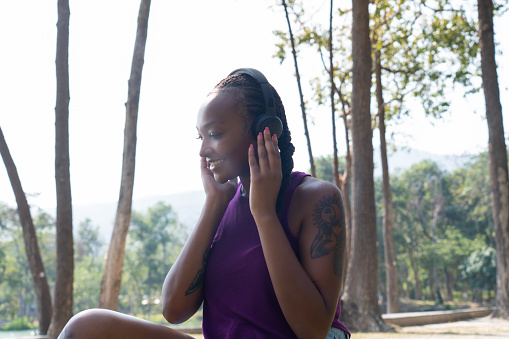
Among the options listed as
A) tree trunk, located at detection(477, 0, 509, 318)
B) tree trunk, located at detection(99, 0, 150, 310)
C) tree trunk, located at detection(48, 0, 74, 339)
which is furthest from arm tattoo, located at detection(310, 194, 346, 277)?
tree trunk, located at detection(477, 0, 509, 318)

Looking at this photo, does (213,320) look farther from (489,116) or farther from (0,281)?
(0,281)

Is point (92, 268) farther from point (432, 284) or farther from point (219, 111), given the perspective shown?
point (219, 111)

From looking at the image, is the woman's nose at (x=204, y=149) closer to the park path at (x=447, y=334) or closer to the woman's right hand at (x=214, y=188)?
Result: the woman's right hand at (x=214, y=188)

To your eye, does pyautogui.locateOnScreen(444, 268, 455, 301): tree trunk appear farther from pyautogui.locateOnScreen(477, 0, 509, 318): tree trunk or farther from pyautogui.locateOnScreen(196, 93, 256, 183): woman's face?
pyautogui.locateOnScreen(196, 93, 256, 183): woman's face

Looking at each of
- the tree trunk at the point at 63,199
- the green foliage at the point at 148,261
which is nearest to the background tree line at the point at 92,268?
the green foliage at the point at 148,261

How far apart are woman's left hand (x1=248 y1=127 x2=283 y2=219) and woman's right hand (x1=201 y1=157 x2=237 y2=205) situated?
275 millimetres

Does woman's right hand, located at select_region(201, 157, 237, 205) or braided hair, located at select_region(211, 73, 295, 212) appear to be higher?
braided hair, located at select_region(211, 73, 295, 212)

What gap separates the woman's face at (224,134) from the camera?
1776 mm

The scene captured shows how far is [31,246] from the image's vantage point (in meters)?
Answer: 8.41

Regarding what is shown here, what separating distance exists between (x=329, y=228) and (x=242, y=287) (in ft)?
1.01

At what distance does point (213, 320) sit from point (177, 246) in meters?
74.7

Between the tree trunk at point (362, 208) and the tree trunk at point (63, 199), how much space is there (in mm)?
4276

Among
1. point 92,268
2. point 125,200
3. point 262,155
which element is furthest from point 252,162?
point 92,268

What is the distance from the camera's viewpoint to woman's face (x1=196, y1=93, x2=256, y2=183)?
5.83ft
